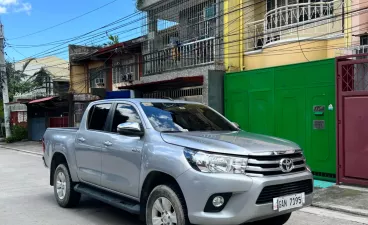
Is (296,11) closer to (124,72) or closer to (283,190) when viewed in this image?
(283,190)

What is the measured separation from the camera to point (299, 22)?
11.5 metres

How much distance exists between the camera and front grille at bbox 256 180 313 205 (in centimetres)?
387

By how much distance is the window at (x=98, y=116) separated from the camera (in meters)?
5.90

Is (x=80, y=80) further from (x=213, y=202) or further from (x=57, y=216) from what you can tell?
(x=213, y=202)

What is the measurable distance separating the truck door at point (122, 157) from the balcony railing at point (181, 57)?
7.66 metres

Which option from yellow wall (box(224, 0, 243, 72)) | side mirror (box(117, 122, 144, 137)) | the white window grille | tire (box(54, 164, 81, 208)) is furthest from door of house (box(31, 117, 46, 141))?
side mirror (box(117, 122, 144, 137))

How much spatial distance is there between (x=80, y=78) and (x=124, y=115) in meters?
19.3

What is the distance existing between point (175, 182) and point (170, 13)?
39.3 ft

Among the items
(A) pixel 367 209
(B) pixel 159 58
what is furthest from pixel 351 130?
(B) pixel 159 58

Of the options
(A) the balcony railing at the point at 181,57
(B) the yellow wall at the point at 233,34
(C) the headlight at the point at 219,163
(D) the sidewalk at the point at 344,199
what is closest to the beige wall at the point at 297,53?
(B) the yellow wall at the point at 233,34

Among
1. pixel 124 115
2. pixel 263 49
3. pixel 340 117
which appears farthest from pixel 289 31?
pixel 124 115

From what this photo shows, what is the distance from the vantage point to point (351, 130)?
8.24m

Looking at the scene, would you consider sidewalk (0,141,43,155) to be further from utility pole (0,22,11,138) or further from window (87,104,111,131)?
window (87,104,111,131)

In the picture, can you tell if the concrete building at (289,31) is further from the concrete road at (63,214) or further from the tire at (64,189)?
the tire at (64,189)
